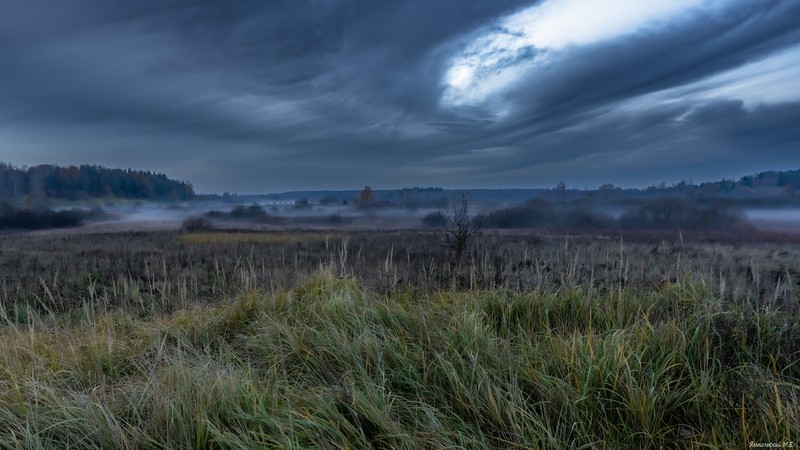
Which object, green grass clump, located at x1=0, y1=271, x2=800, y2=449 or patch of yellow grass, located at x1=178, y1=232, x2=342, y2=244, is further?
patch of yellow grass, located at x1=178, y1=232, x2=342, y2=244

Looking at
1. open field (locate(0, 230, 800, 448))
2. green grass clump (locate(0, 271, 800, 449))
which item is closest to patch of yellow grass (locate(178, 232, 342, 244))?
open field (locate(0, 230, 800, 448))

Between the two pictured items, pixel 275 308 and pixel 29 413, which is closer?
pixel 29 413

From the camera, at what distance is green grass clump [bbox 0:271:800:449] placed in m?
2.24

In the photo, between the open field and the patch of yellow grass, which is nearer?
the open field

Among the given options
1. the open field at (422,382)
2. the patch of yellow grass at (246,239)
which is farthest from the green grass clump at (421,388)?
the patch of yellow grass at (246,239)

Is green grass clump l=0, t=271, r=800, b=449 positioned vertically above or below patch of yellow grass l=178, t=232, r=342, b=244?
above

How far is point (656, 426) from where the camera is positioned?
235 centimetres

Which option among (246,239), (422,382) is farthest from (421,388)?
(246,239)

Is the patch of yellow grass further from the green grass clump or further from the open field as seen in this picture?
the green grass clump

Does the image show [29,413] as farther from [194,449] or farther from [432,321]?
[432,321]

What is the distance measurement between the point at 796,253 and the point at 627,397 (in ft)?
69.0

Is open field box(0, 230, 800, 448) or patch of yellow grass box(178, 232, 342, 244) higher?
open field box(0, 230, 800, 448)

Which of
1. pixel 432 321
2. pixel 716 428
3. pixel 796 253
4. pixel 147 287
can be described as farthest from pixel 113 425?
pixel 796 253

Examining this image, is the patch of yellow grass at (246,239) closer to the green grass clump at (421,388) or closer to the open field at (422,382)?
the open field at (422,382)
